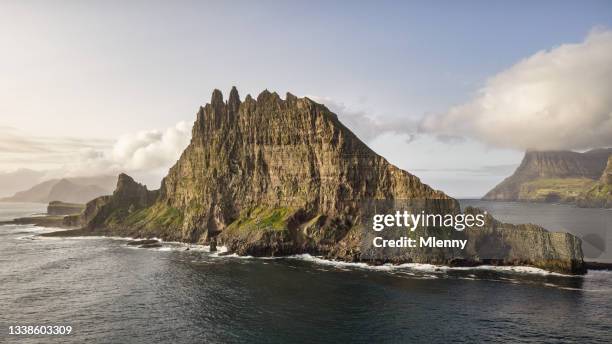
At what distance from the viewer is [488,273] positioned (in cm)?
11650

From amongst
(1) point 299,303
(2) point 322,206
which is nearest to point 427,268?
(2) point 322,206

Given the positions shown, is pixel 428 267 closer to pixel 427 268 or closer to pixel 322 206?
pixel 427 268

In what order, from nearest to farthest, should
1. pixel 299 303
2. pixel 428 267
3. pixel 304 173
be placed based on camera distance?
pixel 299 303, pixel 428 267, pixel 304 173

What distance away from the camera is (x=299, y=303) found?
87000 mm

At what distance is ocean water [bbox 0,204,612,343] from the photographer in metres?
69.7

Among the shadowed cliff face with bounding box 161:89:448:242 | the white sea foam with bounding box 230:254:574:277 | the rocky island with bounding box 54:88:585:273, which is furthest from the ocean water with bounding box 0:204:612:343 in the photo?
the shadowed cliff face with bounding box 161:89:448:242

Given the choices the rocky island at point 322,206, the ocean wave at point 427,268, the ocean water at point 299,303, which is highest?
the rocky island at point 322,206

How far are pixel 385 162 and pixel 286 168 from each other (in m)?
49.6

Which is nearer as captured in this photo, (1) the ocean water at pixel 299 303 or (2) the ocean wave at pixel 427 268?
(1) the ocean water at pixel 299 303

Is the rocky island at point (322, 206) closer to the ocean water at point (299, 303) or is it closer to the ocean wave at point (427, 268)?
the ocean wave at point (427, 268)

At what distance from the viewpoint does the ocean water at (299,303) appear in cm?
6969

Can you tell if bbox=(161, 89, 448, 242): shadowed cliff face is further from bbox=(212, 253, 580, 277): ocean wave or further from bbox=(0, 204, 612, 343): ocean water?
bbox=(0, 204, 612, 343): ocean water

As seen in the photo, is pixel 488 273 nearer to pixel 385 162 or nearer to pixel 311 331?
→ pixel 385 162

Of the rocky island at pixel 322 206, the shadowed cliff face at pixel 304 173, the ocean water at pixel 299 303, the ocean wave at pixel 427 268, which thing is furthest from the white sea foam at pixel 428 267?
the shadowed cliff face at pixel 304 173
